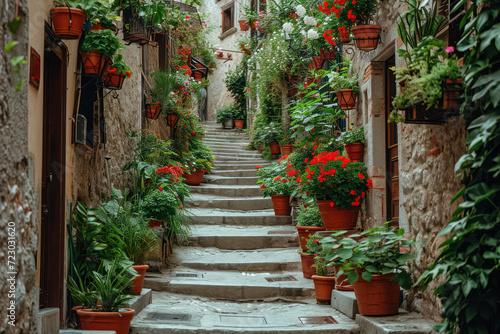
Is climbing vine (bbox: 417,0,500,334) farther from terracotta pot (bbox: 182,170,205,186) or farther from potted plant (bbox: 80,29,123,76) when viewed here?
terracotta pot (bbox: 182,170,205,186)

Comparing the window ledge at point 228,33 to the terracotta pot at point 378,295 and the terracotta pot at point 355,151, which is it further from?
the terracotta pot at point 378,295

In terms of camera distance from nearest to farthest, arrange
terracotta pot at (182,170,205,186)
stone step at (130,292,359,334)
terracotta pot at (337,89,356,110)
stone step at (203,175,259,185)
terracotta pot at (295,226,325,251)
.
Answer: stone step at (130,292,359,334) → terracotta pot at (337,89,356,110) → terracotta pot at (295,226,325,251) → terracotta pot at (182,170,205,186) → stone step at (203,175,259,185)

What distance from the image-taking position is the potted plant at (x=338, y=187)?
5.81 m

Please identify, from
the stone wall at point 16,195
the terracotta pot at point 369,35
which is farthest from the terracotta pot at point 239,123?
the stone wall at point 16,195

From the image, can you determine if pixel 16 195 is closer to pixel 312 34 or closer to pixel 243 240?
pixel 243 240

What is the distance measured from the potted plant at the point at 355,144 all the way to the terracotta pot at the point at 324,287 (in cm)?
150

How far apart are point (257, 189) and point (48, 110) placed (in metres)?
6.35

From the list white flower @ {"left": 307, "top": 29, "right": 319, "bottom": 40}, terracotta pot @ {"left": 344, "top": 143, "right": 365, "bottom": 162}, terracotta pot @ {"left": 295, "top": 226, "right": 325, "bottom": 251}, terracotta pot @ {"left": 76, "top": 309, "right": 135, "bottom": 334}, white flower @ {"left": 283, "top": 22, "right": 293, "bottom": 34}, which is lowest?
terracotta pot @ {"left": 76, "top": 309, "right": 135, "bottom": 334}

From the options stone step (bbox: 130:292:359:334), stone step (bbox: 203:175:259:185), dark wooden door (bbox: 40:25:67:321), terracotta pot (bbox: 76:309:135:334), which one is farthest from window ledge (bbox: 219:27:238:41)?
terracotta pot (bbox: 76:309:135:334)

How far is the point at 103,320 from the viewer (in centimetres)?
396

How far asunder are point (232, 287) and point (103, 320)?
2.06 metres

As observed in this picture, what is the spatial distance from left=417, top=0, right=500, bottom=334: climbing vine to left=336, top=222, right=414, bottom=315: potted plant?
1.13m

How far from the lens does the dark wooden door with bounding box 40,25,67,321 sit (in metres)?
3.94

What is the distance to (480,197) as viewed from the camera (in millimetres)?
2607
